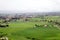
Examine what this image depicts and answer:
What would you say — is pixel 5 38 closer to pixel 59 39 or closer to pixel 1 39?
pixel 1 39

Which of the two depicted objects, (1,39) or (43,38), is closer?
(1,39)

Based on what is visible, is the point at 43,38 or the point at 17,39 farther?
the point at 43,38

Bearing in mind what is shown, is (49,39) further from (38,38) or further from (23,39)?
(23,39)

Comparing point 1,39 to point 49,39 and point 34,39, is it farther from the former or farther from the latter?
point 49,39

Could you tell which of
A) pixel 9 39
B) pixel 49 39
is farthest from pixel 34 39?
pixel 9 39

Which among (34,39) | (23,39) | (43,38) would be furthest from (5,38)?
(43,38)

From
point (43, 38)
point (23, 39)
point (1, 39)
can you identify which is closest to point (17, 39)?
point (23, 39)

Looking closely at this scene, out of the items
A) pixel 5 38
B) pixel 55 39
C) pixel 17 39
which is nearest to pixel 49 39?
pixel 55 39
